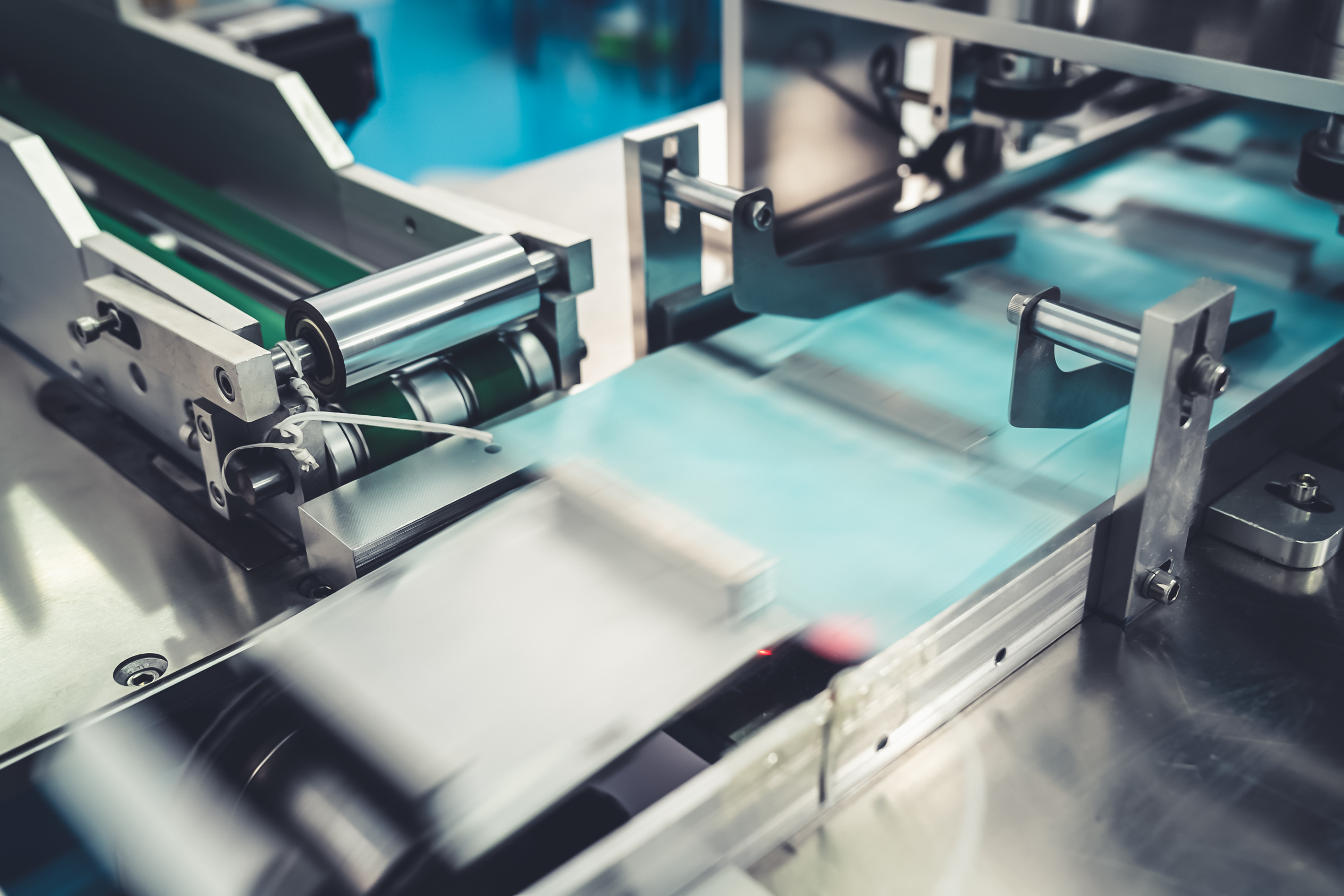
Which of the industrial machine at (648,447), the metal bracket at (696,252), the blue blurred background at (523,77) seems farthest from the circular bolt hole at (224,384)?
the blue blurred background at (523,77)

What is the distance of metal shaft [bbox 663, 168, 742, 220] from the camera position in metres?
0.96

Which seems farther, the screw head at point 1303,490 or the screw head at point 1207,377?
the screw head at point 1303,490

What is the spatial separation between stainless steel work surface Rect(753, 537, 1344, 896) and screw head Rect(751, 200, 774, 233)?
0.41 m

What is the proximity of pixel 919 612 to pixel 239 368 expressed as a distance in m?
0.45

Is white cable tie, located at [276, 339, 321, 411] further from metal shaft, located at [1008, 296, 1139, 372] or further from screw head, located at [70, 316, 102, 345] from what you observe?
metal shaft, located at [1008, 296, 1139, 372]

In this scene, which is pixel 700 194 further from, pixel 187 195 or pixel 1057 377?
pixel 187 195

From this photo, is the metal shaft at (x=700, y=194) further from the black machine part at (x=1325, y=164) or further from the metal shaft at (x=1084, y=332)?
the black machine part at (x=1325, y=164)

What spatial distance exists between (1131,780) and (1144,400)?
0.75 ft

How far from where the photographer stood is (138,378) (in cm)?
95

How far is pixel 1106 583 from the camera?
815 millimetres

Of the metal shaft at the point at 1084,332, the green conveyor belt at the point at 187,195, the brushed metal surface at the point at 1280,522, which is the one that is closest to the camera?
the metal shaft at the point at 1084,332

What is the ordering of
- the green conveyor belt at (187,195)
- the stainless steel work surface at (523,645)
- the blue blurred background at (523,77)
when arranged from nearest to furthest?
the stainless steel work surface at (523,645), the green conveyor belt at (187,195), the blue blurred background at (523,77)

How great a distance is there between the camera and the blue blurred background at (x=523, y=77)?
112 inches

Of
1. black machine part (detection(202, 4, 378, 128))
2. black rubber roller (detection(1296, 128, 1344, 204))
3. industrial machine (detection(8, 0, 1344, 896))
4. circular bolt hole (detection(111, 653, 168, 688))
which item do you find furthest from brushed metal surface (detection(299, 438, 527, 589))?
black machine part (detection(202, 4, 378, 128))
